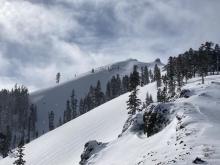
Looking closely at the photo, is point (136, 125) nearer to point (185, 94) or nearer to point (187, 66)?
point (185, 94)

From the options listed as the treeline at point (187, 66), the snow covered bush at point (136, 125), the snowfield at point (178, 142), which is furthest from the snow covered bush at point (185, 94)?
the treeline at point (187, 66)

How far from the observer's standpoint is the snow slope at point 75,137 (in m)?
75.6

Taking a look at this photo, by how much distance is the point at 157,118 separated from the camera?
4234 cm

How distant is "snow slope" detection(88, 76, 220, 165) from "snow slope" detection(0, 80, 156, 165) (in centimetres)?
2349

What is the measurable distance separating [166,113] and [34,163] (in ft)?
149

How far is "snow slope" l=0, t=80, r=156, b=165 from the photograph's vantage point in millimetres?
75594

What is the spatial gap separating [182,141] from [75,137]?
62.1m

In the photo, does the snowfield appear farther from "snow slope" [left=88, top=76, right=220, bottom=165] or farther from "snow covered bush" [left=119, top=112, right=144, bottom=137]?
"snow covered bush" [left=119, top=112, right=144, bottom=137]

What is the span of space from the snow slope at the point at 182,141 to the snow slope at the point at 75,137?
77.1 ft

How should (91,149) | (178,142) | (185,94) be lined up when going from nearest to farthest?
(178,142) < (91,149) < (185,94)

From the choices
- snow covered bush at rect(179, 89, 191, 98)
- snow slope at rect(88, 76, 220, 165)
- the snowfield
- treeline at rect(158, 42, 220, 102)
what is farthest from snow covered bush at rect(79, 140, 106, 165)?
treeline at rect(158, 42, 220, 102)

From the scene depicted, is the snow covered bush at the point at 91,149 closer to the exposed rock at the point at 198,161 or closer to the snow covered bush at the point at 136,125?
the snow covered bush at the point at 136,125

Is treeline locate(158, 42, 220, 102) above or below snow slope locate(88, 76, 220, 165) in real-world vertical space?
above

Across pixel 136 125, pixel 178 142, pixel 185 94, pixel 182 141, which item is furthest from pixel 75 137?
pixel 182 141
